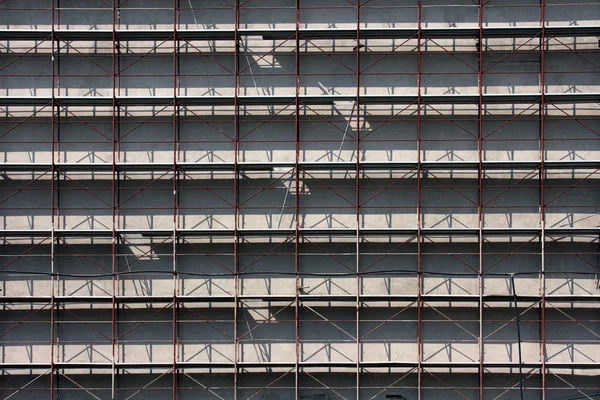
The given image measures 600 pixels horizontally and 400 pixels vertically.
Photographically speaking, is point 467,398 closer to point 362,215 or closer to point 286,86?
point 362,215

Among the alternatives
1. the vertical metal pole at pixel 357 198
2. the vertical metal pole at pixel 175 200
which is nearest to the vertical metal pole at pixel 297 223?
the vertical metal pole at pixel 357 198

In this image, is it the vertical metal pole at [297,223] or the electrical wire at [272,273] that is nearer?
the electrical wire at [272,273]

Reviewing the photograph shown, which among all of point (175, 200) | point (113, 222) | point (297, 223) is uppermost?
point (175, 200)

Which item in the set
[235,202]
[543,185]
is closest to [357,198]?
[235,202]

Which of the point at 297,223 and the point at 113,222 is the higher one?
the point at 297,223

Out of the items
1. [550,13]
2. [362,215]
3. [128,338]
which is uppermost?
[550,13]

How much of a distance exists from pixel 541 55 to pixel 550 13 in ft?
5.15

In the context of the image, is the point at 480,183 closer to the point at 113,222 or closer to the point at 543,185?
the point at 543,185

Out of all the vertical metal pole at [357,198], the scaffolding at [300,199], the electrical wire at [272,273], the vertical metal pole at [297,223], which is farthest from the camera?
the scaffolding at [300,199]

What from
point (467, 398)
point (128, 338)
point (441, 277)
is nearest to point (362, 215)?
point (441, 277)

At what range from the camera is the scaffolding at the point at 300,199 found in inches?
739

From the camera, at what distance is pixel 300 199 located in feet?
62.7

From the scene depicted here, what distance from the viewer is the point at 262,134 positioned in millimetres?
19328

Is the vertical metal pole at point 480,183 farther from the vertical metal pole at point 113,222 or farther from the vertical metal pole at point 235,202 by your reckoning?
the vertical metal pole at point 113,222
